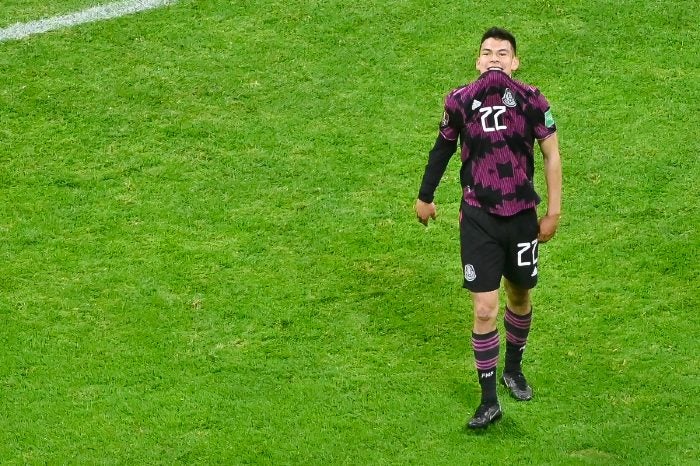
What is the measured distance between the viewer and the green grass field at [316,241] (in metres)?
7.33

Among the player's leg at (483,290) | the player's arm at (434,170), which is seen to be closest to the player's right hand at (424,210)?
the player's arm at (434,170)

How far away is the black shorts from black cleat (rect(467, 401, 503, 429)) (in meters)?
0.69

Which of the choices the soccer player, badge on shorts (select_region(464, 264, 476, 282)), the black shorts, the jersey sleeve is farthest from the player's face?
badge on shorts (select_region(464, 264, 476, 282))

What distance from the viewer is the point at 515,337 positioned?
7.55m

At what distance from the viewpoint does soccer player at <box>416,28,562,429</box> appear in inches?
275

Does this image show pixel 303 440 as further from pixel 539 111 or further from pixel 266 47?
pixel 266 47

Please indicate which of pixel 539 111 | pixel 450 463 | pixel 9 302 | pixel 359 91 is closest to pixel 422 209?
pixel 539 111

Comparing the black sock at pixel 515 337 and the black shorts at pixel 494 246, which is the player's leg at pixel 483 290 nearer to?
the black shorts at pixel 494 246

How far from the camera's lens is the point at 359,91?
1111 cm

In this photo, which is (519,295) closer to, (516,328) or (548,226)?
(516,328)

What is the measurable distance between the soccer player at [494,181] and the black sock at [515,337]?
0.29m

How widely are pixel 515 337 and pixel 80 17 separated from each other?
6.60 meters

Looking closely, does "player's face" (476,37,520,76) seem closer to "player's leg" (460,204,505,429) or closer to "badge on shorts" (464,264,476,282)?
"player's leg" (460,204,505,429)

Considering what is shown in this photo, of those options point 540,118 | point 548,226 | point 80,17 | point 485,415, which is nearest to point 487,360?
point 485,415
